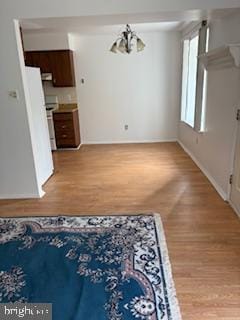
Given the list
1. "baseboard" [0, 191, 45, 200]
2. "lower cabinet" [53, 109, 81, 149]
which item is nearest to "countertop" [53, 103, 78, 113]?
"lower cabinet" [53, 109, 81, 149]

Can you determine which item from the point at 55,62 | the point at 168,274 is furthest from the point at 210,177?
the point at 55,62

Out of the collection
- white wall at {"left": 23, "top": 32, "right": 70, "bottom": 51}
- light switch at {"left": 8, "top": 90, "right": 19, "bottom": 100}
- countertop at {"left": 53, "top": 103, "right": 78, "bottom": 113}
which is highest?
white wall at {"left": 23, "top": 32, "right": 70, "bottom": 51}

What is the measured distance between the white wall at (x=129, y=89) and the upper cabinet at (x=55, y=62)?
332 millimetres

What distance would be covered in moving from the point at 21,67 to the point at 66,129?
2.58 m

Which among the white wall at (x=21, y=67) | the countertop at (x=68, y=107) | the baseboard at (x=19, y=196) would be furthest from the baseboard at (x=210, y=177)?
the countertop at (x=68, y=107)

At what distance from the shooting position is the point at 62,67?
5.26 meters

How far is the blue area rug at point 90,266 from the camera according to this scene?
164 cm

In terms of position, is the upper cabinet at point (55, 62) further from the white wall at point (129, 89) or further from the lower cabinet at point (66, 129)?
the lower cabinet at point (66, 129)

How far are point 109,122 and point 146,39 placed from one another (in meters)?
1.93

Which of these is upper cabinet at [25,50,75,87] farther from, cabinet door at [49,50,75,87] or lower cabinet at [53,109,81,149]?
lower cabinet at [53,109,81,149]

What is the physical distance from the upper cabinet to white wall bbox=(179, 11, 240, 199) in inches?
116

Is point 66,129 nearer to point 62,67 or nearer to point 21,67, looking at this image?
point 62,67

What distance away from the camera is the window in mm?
3764

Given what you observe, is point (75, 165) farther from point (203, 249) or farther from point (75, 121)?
point (203, 249)
